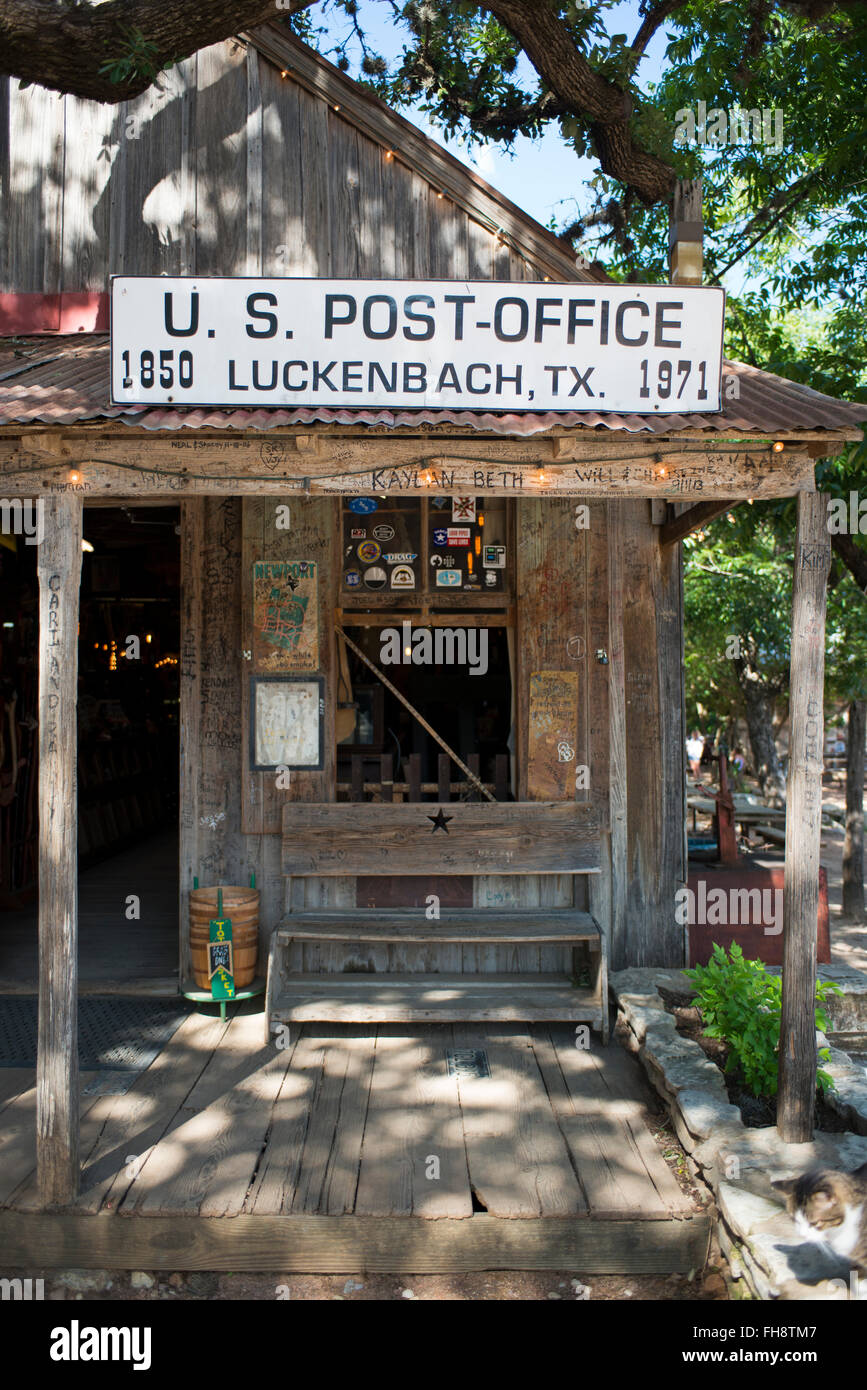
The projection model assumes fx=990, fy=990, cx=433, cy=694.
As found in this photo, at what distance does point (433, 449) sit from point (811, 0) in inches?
284

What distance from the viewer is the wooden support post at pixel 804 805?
4.54 metres

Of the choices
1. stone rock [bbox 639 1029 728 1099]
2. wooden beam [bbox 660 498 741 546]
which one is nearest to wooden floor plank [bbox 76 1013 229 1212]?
stone rock [bbox 639 1029 728 1099]

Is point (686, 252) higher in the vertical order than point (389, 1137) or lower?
higher

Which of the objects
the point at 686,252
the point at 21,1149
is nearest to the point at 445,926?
the point at 21,1149

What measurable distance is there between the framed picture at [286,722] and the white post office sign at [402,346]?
8.16 ft

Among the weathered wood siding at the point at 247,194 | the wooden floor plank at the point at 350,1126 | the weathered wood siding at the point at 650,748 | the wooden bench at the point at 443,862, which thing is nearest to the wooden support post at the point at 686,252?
the weathered wood siding at the point at 247,194

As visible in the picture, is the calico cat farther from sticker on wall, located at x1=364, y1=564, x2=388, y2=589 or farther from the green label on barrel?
sticker on wall, located at x1=364, y1=564, x2=388, y2=589

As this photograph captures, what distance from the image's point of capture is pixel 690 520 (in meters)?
6.20

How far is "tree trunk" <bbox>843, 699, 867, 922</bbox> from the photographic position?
34.5ft

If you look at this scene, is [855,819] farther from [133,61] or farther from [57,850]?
[133,61]

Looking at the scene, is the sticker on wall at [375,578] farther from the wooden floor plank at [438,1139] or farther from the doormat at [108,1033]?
the doormat at [108,1033]

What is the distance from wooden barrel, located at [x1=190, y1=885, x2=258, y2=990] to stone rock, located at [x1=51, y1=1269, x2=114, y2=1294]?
213 cm

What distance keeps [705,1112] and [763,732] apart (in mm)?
15800

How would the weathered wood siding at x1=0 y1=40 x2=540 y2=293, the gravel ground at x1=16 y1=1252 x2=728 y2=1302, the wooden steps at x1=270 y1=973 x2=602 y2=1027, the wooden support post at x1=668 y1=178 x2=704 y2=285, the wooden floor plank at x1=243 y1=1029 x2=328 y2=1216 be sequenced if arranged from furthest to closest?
the weathered wood siding at x1=0 y1=40 x2=540 y2=293 < the wooden support post at x1=668 y1=178 x2=704 y2=285 < the wooden steps at x1=270 y1=973 x2=602 y2=1027 < the wooden floor plank at x1=243 y1=1029 x2=328 y2=1216 < the gravel ground at x1=16 y1=1252 x2=728 y2=1302
